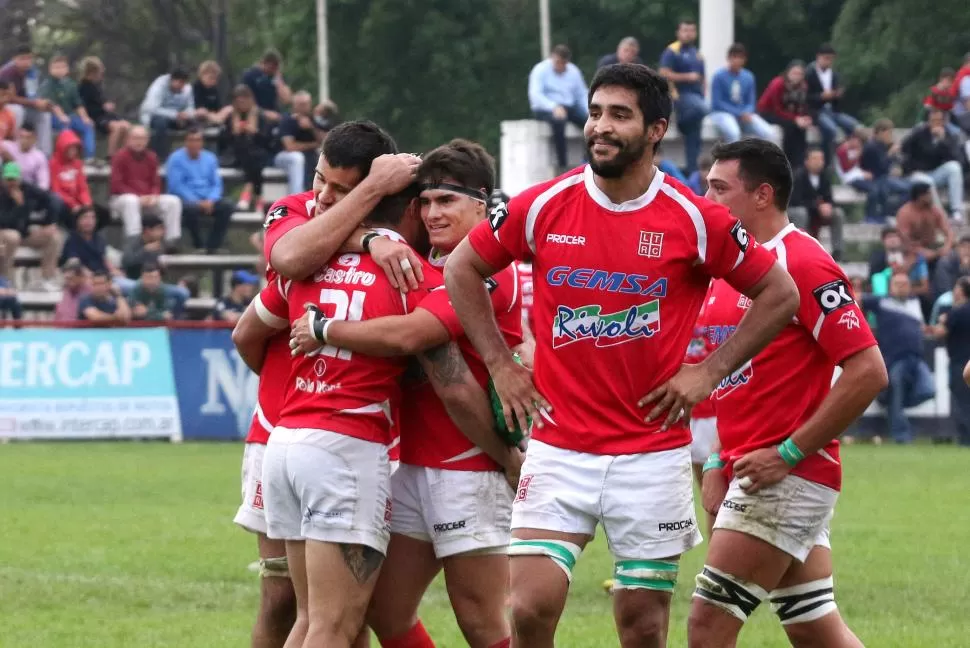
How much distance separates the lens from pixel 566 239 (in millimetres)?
6121

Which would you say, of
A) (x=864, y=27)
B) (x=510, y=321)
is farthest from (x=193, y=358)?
(x=864, y=27)

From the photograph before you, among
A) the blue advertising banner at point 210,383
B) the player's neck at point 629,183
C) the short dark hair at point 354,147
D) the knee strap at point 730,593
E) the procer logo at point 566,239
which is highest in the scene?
the short dark hair at point 354,147

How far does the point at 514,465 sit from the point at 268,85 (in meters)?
21.9

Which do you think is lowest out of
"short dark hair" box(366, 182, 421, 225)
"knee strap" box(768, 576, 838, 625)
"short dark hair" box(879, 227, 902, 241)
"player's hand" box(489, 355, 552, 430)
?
"short dark hair" box(879, 227, 902, 241)

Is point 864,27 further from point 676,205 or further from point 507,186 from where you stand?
point 676,205

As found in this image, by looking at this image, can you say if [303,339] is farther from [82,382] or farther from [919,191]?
[919,191]

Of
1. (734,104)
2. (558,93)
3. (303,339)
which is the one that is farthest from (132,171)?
(303,339)

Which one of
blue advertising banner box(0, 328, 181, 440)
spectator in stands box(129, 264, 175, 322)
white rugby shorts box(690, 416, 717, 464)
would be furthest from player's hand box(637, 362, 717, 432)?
spectator in stands box(129, 264, 175, 322)

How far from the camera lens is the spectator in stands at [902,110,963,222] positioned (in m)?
28.5

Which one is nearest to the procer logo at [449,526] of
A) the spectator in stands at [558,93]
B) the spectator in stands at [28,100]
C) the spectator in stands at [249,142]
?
the spectator in stands at [28,100]

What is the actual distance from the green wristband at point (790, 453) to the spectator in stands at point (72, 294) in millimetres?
16269

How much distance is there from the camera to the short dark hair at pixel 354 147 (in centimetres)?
629

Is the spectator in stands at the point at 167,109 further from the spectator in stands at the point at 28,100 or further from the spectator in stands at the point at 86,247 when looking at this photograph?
the spectator in stands at the point at 86,247

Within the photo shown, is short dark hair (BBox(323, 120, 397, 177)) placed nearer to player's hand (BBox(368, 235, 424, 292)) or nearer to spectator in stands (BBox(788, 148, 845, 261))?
player's hand (BBox(368, 235, 424, 292))
